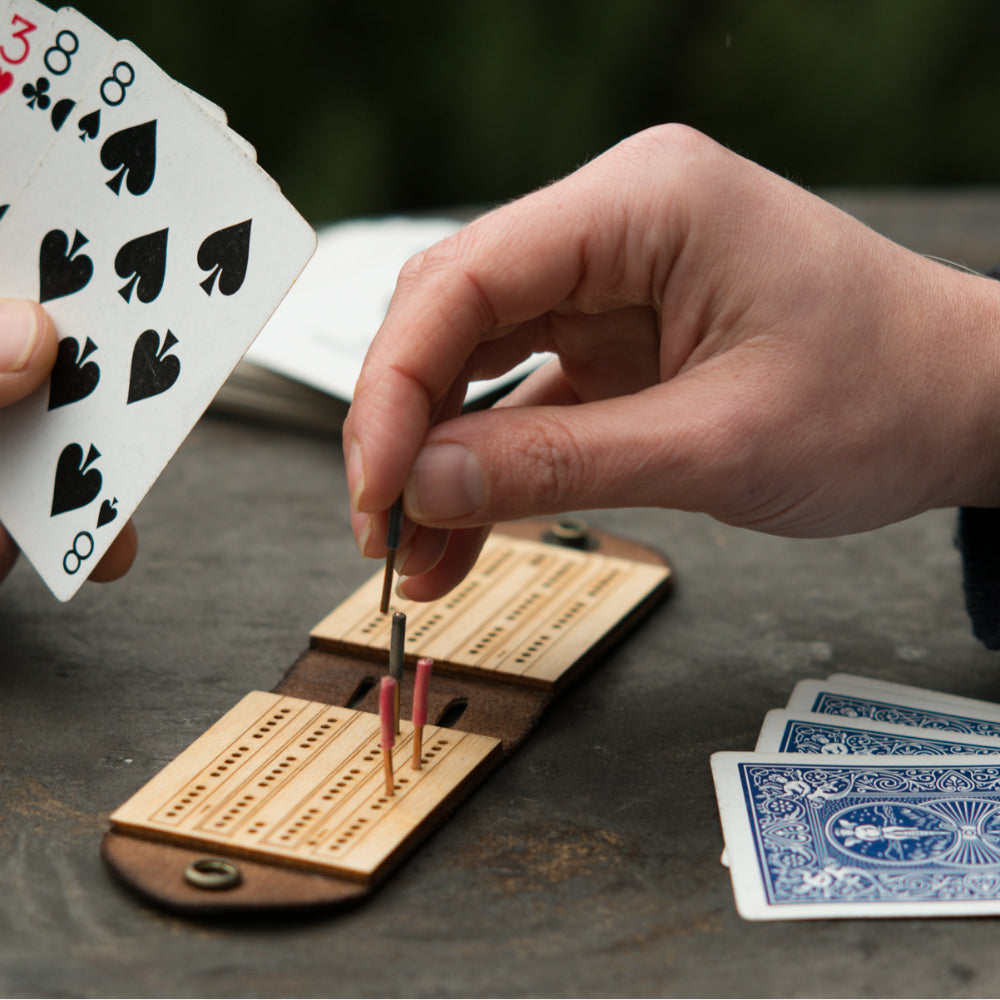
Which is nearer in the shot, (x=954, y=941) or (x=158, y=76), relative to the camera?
(x=954, y=941)

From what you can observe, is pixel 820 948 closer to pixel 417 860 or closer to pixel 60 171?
pixel 417 860

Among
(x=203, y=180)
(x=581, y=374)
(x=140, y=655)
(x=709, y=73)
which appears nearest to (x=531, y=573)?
(x=581, y=374)

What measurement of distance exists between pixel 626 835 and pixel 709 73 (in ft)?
10.6

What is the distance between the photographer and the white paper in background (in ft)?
5.35

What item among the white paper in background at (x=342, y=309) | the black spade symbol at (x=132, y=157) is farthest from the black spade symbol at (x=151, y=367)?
the white paper in background at (x=342, y=309)

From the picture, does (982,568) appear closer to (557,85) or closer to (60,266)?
(60,266)

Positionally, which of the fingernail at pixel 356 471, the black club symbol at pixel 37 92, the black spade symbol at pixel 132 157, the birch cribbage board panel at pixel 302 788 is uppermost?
the black club symbol at pixel 37 92

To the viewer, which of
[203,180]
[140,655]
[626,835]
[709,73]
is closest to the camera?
[626,835]

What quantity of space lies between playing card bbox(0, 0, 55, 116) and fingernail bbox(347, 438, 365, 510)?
0.43 metres

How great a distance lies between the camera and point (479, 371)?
1.09 meters

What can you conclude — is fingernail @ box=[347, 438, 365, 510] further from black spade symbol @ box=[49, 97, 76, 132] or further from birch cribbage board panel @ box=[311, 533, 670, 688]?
black spade symbol @ box=[49, 97, 76, 132]

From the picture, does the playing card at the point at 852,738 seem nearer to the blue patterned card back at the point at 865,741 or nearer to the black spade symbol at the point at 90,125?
the blue patterned card back at the point at 865,741

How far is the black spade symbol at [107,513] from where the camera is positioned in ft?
3.18

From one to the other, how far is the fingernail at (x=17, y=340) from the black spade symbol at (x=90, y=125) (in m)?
0.15
